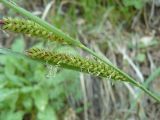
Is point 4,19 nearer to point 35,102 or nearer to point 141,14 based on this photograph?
point 35,102

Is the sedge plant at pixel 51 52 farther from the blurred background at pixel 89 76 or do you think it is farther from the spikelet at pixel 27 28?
the blurred background at pixel 89 76

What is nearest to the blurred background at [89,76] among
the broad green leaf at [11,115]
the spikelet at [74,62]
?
the broad green leaf at [11,115]

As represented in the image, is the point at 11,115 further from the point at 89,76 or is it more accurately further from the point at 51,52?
the point at 51,52

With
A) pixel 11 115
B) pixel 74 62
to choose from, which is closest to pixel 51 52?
pixel 74 62

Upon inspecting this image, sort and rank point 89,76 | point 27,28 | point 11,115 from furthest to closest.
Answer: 1. point 89,76
2. point 11,115
3. point 27,28

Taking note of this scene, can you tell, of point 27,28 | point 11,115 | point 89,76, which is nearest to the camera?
point 27,28

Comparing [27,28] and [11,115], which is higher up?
[27,28]
